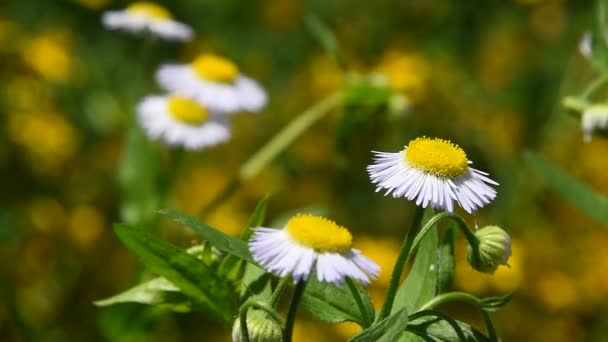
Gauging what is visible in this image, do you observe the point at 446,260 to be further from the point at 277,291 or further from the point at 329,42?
the point at 329,42

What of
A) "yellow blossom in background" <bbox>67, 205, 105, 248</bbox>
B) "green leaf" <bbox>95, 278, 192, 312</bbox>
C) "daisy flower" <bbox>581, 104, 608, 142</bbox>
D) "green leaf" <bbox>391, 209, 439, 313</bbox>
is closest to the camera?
"green leaf" <bbox>391, 209, 439, 313</bbox>

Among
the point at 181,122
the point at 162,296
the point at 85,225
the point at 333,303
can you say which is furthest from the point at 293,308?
the point at 85,225

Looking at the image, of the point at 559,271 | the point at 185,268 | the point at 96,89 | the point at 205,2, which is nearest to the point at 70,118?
the point at 96,89

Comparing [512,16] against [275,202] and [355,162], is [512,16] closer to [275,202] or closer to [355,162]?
[355,162]

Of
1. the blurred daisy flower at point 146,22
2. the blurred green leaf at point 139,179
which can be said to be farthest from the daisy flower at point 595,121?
the blurred daisy flower at point 146,22

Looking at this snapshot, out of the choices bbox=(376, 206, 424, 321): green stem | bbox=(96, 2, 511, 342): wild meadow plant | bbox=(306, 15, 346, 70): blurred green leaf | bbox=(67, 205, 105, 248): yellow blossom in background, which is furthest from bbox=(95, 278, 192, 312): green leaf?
bbox=(67, 205, 105, 248): yellow blossom in background

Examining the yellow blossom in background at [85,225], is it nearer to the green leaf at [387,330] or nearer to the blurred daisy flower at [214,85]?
the blurred daisy flower at [214,85]

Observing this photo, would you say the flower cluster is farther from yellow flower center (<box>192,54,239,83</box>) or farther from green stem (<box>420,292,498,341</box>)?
green stem (<box>420,292,498,341</box>)
